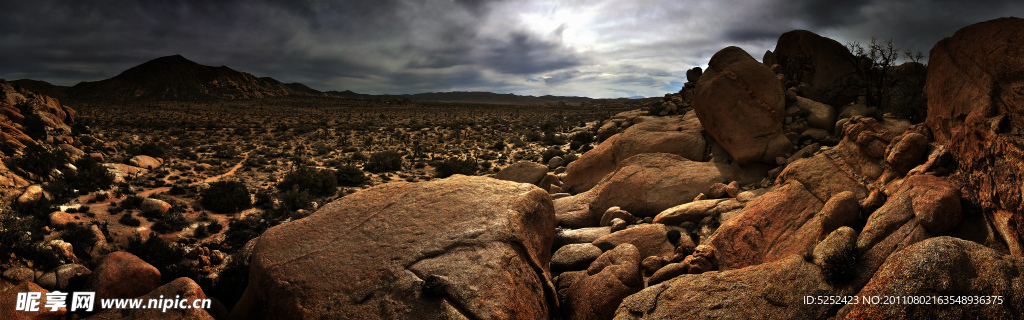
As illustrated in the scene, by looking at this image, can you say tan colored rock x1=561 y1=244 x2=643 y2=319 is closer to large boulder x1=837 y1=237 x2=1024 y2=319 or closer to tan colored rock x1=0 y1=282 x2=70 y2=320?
large boulder x1=837 y1=237 x2=1024 y2=319

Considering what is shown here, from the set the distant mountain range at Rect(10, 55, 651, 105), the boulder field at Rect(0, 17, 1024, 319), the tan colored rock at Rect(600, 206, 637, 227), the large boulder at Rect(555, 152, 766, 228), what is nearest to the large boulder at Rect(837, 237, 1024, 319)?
the boulder field at Rect(0, 17, 1024, 319)

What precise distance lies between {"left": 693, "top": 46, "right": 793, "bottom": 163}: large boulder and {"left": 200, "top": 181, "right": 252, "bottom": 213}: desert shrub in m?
22.9

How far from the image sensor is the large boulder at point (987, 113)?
7.11 m

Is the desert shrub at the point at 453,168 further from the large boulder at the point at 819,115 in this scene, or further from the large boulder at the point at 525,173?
the large boulder at the point at 819,115

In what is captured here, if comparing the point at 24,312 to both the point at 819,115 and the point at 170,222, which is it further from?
the point at 819,115

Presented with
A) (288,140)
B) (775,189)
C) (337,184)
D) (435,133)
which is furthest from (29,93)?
(775,189)

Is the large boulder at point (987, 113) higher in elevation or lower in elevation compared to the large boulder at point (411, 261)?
higher

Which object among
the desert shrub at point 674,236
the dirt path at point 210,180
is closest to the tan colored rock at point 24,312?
the dirt path at point 210,180

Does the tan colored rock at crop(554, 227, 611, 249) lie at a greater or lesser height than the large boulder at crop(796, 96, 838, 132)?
lesser

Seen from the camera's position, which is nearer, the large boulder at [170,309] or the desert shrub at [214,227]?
the large boulder at [170,309]

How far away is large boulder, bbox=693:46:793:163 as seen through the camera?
1725cm

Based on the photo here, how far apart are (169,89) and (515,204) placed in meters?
172

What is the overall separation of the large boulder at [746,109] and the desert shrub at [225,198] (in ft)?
75.1

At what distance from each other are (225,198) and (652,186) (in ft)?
63.9
